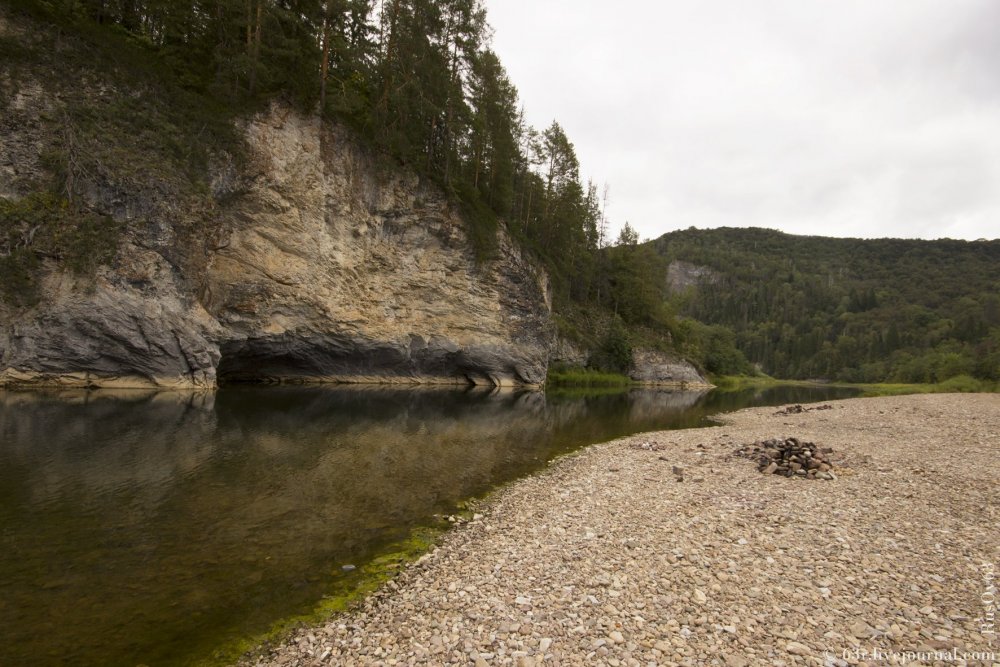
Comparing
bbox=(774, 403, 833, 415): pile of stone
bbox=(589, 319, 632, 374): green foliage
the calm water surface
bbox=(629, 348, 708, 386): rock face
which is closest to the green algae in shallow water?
the calm water surface

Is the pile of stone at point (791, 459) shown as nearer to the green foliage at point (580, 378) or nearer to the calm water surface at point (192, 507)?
the calm water surface at point (192, 507)

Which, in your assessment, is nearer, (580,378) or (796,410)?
(796,410)

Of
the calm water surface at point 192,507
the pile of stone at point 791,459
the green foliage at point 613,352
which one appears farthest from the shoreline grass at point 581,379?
the pile of stone at point 791,459

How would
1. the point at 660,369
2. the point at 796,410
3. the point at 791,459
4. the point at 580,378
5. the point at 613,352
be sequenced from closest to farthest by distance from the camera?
the point at 791,459 < the point at 796,410 < the point at 580,378 < the point at 613,352 < the point at 660,369

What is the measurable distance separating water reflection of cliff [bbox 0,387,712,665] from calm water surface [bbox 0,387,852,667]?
0.11 feet

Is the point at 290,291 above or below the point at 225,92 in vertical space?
below

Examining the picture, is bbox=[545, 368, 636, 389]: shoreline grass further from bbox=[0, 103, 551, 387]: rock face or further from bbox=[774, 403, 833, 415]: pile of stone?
bbox=[774, 403, 833, 415]: pile of stone

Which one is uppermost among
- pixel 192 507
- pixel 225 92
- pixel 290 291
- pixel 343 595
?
pixel 225 92

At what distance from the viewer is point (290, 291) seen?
1339 inches

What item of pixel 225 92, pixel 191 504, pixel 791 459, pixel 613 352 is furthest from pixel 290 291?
pixel 613 352

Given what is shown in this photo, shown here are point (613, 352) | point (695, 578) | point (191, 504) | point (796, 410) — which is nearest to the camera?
point (695, 578)

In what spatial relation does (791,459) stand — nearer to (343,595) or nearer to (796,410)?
(343,595)

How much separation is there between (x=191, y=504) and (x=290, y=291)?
26.4m

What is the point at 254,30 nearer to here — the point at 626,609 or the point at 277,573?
the point at 277,573
